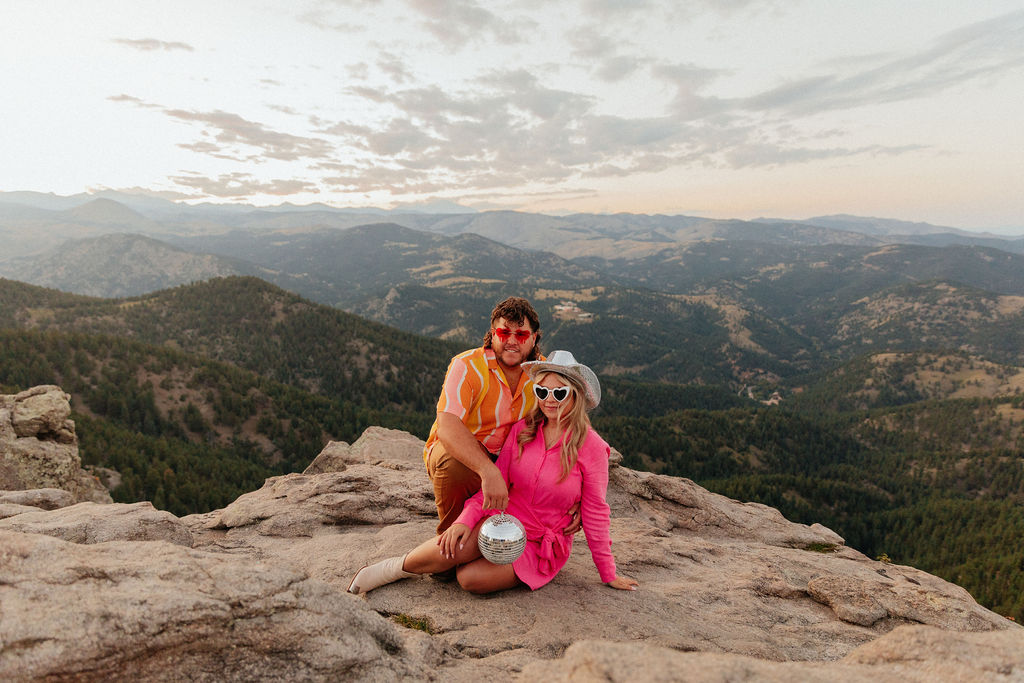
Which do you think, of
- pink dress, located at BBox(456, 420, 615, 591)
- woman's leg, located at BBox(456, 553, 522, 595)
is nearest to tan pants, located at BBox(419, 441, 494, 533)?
pink dress, located at BBox(456, 420, 615, 591)

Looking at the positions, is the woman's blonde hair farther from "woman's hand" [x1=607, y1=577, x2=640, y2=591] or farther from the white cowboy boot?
the white cowboy boot

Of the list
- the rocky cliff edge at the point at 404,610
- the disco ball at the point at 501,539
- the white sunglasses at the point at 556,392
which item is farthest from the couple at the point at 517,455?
the rocky cliff edge at the point at 404,610

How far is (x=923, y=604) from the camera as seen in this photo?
931 cm

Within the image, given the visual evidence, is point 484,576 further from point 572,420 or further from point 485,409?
point 572,420

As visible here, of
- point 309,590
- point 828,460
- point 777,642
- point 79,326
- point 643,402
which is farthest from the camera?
point 643,402

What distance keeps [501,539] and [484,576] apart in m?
1.21

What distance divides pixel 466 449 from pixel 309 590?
267 cm

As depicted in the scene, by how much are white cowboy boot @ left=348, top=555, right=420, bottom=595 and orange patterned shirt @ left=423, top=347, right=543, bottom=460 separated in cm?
246

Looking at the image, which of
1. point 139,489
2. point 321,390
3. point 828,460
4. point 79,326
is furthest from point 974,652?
point 828,460

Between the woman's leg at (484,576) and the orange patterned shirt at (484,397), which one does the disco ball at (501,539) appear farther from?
the orange patterned shirt at (484,397)

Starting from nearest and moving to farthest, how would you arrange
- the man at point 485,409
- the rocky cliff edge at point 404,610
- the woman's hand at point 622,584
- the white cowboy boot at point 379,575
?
1. the rocky cliff edge at point 404,610
2. the man at point 485,409
3. the white cowboy boot at point 379,575
4. the woman's hand at point 622,584

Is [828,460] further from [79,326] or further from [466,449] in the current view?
[79,326]

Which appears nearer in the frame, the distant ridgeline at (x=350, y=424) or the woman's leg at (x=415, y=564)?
the woman's leg at (x=415, y=564)

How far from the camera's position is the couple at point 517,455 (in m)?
7.09
